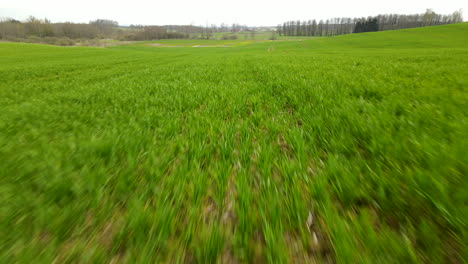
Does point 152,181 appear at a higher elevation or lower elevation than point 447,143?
lower

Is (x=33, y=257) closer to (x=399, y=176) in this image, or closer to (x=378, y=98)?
(x=399, y=176)

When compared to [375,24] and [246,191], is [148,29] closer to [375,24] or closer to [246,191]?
[375,24]

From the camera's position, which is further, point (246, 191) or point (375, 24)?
point (375, 24)

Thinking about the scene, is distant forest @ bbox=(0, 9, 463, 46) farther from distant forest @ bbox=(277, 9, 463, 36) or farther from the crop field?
the crop field

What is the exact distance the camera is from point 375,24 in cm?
7850

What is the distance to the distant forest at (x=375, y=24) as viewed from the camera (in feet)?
267

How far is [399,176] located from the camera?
1.24 m

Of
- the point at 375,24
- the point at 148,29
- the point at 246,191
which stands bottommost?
the point at 246,191

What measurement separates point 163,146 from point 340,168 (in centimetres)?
180

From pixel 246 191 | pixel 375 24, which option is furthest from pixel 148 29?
pixel 246 191

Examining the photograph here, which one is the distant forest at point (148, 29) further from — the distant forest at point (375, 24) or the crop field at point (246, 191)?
the crop field at point (246, 191)

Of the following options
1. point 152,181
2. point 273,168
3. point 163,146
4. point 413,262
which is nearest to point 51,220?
point 152,181

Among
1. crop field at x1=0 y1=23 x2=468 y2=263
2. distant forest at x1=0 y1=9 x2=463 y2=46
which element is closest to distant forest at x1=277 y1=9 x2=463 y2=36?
distant forest at x1=0 y1=9 x2=463 y2=46

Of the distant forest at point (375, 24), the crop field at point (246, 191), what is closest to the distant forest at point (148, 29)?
the distant forest at point (375, 24)
